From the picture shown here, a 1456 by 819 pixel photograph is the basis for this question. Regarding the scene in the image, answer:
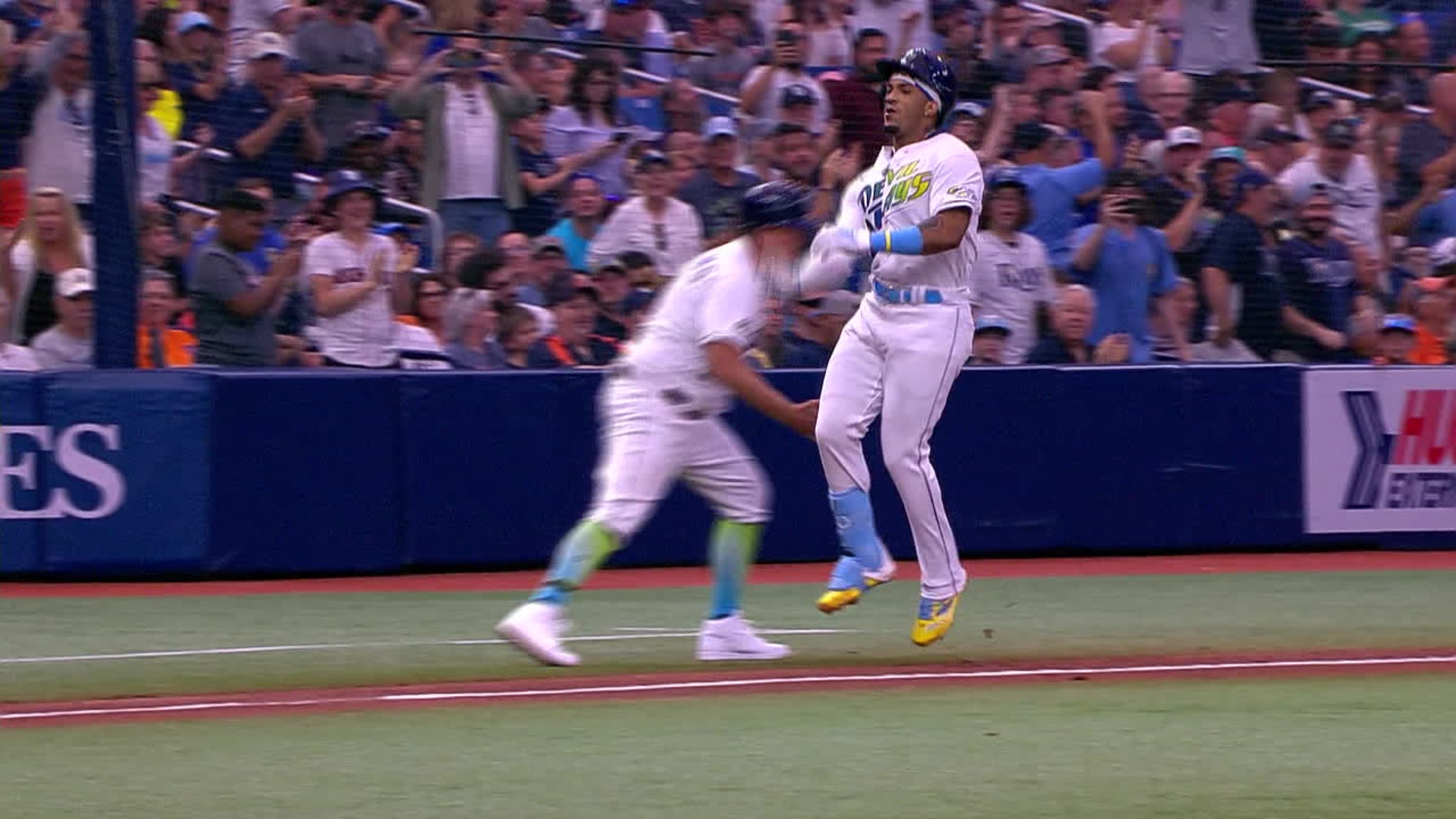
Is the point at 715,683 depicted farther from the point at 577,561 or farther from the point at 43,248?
the point at 43,248

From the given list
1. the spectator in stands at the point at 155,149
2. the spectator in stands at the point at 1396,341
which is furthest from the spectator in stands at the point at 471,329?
the spectator in stands at the point at 1396,341

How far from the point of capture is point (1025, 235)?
11812mm

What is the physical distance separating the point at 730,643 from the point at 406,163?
488 centimetres

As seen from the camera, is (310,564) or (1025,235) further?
(1025,235)

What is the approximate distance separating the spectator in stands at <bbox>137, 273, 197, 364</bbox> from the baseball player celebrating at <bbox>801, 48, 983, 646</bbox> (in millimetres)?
4520

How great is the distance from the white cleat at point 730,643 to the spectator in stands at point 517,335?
13.6 ft

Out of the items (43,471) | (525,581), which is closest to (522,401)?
(525,581)

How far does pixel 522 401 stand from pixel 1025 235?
308 centimetres

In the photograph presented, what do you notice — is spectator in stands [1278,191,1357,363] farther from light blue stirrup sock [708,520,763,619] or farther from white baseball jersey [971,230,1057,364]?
light blue stirrup sock [708,520,763,619]

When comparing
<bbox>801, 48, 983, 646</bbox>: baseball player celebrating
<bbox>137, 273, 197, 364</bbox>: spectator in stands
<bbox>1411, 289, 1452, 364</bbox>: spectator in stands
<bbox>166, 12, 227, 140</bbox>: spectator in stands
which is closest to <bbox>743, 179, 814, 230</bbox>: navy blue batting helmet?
<bbox>801, 48, 983, 646</bbox>: baseball player celebrating

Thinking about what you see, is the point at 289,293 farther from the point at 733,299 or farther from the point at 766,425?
the point at 733,299

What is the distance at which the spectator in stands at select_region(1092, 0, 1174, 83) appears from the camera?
42.4 ft

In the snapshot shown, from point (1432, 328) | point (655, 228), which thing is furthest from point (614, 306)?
point (1432, 328)

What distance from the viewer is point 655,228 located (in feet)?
38.7
